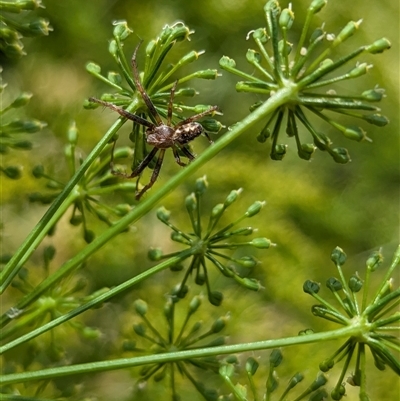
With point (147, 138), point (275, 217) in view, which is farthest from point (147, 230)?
point (147, 138)

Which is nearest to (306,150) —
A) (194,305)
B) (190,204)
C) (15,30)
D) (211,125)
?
(211,125)

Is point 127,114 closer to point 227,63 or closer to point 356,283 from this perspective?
point 227,63

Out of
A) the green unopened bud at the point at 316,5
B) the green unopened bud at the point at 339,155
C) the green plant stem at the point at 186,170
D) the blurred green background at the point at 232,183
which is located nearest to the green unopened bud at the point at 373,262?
the green unopened bud at the point at 339,155

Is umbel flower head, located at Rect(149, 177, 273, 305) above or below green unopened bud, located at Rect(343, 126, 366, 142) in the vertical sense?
below

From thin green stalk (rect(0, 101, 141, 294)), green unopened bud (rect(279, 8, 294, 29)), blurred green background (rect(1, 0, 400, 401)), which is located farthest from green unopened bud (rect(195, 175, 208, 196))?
blurred green background (rect(1, 0, 400, 401))

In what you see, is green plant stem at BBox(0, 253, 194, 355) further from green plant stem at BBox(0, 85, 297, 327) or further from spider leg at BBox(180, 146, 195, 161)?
spider leg at BBox(180, 146, 195, 161)
